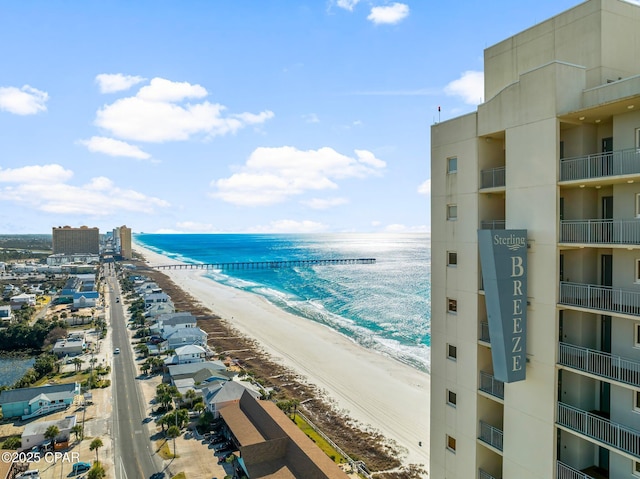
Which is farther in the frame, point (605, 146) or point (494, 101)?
point (494, 101)

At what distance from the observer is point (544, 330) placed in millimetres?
14664

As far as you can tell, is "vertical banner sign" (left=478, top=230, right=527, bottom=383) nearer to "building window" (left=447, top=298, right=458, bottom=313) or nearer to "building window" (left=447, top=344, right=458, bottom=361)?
"building window" (left=447, top=298, right=458, bottom=313)

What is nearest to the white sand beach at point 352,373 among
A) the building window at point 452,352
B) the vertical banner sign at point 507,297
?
the building window at point 452,352

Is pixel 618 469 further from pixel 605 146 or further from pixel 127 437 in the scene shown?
pixel 127 437

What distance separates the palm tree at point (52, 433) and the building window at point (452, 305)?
36.3 metres

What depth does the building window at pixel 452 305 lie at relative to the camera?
62.2ft

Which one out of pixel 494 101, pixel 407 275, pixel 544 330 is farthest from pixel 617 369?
pixel 407 275

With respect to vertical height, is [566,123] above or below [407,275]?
above

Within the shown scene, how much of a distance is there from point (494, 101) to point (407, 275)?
15046 centimetres

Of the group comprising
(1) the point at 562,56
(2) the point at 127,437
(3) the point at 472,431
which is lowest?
(2) the point at 127,437

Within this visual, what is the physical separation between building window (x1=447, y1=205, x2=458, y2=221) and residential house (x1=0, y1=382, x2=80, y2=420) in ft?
153

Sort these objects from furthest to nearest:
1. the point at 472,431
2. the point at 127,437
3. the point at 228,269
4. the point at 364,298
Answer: the point at 228,269, the point at 364,298, the point at 127,437, the point at 472,431

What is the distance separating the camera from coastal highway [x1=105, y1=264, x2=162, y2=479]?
33.6 m

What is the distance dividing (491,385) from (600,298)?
569cm
